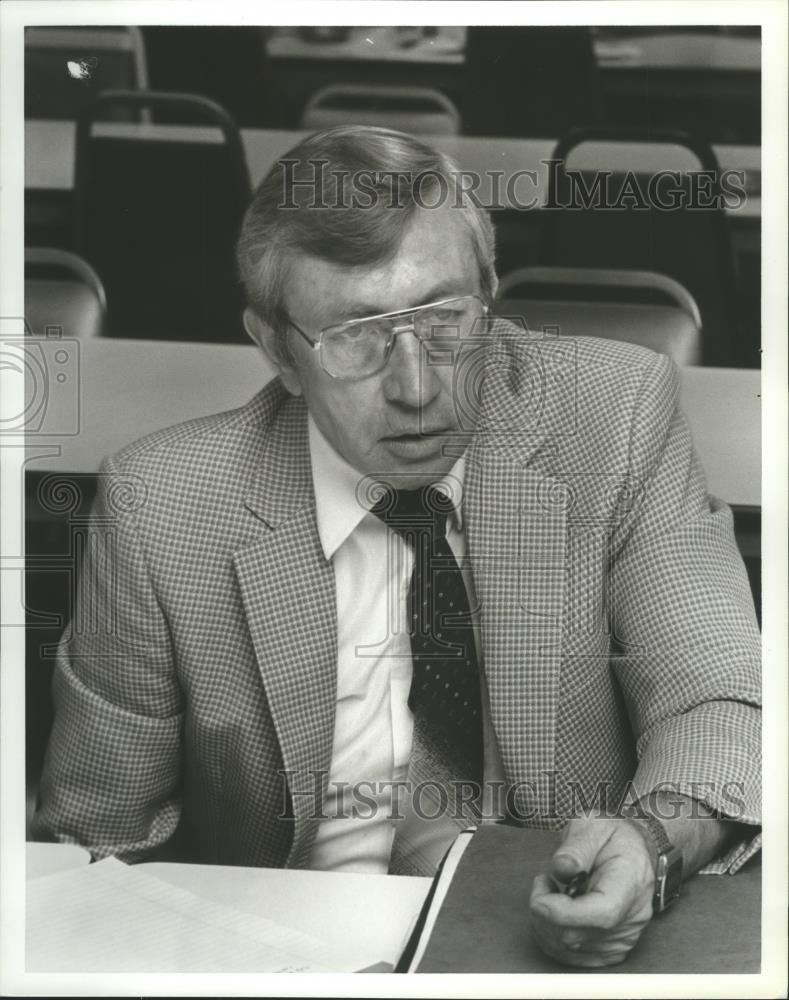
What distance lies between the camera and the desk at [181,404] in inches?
62.9

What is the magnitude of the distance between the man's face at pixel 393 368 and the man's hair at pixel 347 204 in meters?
0.02

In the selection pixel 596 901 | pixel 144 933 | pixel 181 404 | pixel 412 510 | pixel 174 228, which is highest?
pixel 174 228

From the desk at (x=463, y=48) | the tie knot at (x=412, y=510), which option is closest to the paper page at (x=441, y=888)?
the tie knot at (x=412, y=510)

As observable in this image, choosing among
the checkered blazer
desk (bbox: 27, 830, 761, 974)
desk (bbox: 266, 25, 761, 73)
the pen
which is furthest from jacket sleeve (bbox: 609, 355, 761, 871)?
desk (bbox: 266, 25, 761, 73)

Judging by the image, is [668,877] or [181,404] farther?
[181,404]

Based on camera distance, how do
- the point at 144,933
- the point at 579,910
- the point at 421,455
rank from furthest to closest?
the point at 421,455
the point at 144,933
the point at 579,910

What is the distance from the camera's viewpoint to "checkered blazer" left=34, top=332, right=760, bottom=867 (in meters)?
1.58

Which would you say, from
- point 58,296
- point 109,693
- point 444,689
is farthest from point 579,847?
point 58,296

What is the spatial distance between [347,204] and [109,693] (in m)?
0.68

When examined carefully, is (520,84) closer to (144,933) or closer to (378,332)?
(378,332)

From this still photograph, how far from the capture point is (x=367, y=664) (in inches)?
63.2

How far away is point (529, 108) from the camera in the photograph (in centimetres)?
157

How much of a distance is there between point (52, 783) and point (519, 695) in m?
0.60

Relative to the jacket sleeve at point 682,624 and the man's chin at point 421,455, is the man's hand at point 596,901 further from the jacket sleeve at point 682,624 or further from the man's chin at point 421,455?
the man's chin at point 421,455
